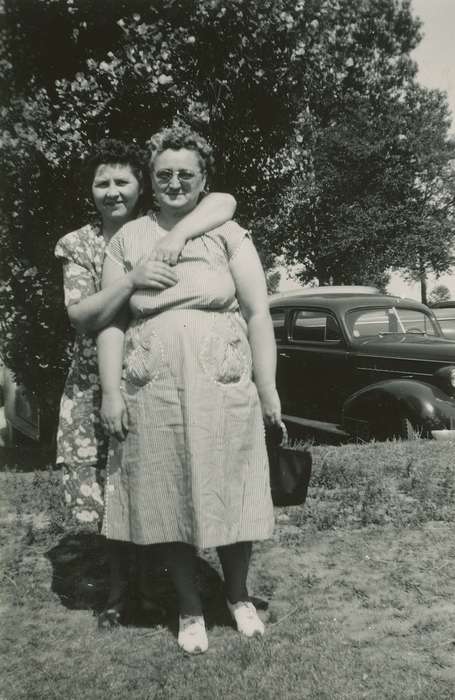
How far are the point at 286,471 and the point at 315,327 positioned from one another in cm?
509

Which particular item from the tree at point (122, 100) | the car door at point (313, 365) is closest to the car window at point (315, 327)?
the car door at point (313, 365)

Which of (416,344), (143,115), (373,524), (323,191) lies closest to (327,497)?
(373,524)

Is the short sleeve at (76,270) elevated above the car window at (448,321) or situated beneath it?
elevated above

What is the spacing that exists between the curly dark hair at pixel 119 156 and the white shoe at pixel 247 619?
1.71m

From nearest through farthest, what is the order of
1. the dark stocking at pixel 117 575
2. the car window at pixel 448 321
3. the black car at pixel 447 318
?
the dark stocking at pixel 117 575, the car window at pixel 448 321, the black car at pixel 447 318

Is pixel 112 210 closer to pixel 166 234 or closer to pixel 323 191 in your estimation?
pixel 166 234

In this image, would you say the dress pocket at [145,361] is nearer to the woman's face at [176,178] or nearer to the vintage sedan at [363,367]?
the woman's face at [176,178]

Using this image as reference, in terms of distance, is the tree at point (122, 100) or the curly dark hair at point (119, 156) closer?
the curly dark hair at point (119, 156)

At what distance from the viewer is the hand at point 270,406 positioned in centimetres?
247

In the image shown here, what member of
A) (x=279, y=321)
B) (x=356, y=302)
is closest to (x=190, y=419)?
(x=356, y=302)

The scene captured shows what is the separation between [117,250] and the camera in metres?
2.49

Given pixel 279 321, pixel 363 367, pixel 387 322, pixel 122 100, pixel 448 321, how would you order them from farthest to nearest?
pixel 448 321 < pixel 279 321 < pixel 387 322 < pixel 363 367 < pixel 122 100

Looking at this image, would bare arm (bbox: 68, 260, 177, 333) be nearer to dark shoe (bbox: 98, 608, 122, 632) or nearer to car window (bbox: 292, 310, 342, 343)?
dark shoe (bbox: 98, 608, 122, 632)

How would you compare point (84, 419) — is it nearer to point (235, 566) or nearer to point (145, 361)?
point (145, 361)
